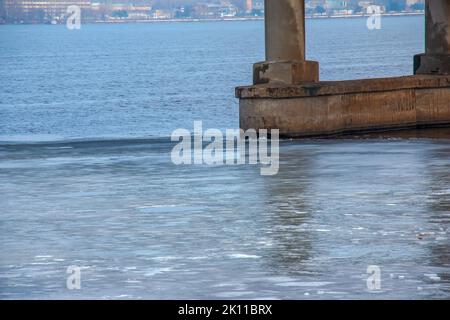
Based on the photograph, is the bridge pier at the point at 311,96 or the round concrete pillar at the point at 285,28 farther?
the round concrete pillar at the point at 285,28

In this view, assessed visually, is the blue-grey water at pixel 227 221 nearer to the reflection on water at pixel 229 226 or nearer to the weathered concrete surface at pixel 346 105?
the reflection on water at pixel 229 226

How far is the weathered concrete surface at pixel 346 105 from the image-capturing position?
25.0 metres

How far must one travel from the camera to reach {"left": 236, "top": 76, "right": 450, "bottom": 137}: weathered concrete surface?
82.1 ft

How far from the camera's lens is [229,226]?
13617 millimetres

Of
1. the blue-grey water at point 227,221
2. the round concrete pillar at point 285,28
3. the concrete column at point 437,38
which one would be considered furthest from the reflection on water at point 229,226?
the concrete column at point 437,38

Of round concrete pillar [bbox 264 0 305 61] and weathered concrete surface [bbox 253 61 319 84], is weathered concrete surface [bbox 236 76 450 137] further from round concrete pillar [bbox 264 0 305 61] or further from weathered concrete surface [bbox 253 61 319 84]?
round concrete pillar [bbox 264 0 305 61]

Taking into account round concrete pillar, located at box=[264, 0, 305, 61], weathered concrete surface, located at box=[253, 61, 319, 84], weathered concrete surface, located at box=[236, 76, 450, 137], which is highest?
round concrete pillar, located at box=[264, 0, 305, 61]

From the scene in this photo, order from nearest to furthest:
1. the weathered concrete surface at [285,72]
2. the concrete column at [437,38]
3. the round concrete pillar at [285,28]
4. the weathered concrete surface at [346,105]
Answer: the weathered concrete surface at [346,105]
the weathered concrete surface at [285,72]
the round concrete pillar at [285,28]
the concrete column at [437,38]

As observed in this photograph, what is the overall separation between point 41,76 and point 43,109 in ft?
160

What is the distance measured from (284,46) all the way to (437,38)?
15.6 feet

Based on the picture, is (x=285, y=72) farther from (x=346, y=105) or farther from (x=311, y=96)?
(x=346, y=105)

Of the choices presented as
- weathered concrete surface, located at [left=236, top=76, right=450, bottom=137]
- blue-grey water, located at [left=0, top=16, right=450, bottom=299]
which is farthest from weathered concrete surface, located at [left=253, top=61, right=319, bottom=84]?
blue-grey water, located at [left=0, top=16, right=450, bottom=299]

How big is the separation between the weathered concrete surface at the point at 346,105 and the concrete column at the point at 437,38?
1182 millimetres
